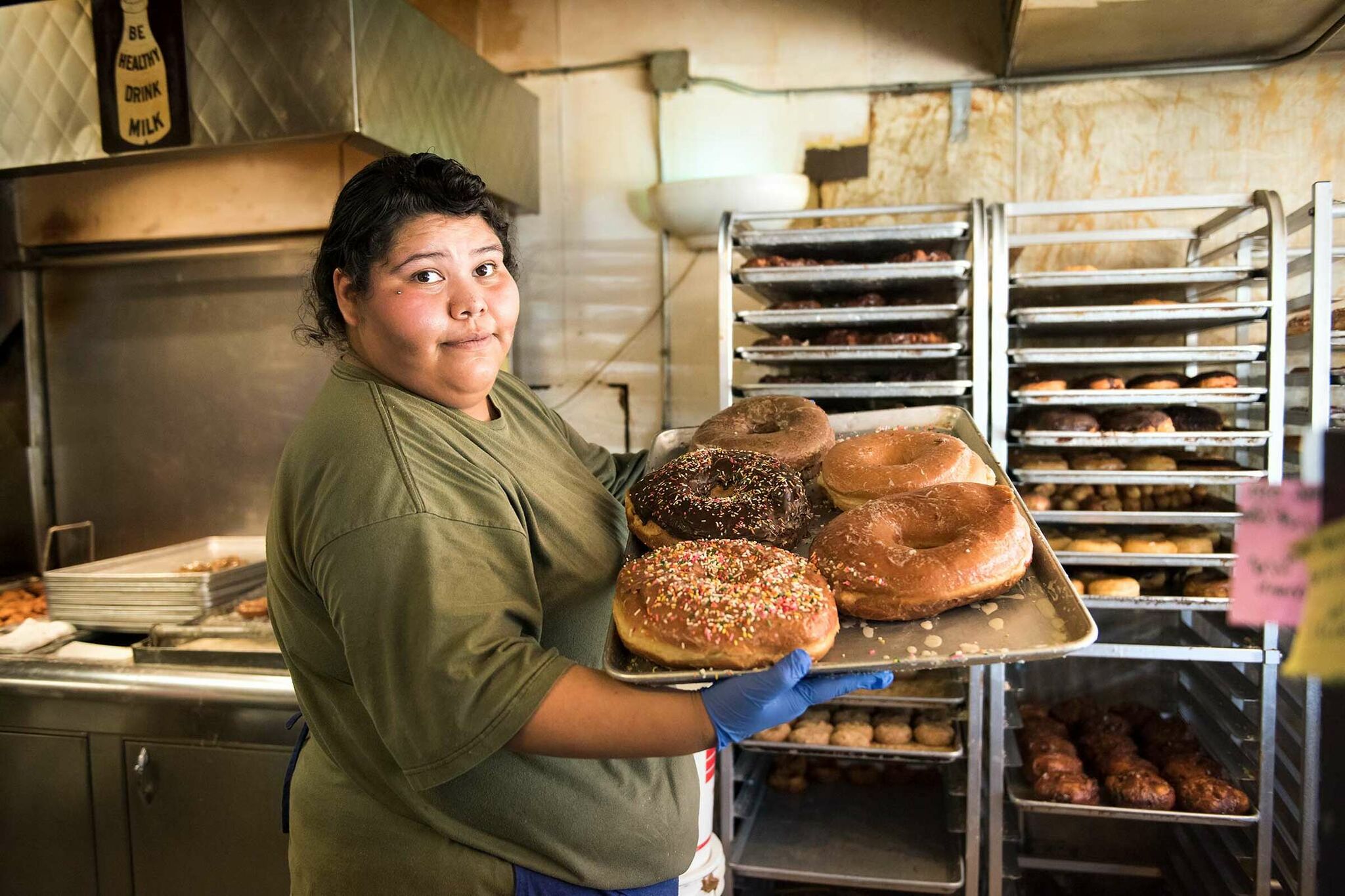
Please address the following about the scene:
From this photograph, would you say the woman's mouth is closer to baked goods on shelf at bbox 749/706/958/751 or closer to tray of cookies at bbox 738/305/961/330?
tray of cookies at bbox 738/305/961/330

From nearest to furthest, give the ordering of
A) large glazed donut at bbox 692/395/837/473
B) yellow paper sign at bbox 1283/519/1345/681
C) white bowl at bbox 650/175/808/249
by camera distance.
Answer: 1. yellow paper sign at bbox 1283/519/1345/681
2. large glazed donut at bbox 692/395/837/473
3. white bowl at bbox 650/175/808/249

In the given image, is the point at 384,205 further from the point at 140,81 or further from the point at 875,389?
the point at 140,81

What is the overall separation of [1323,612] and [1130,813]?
8.98ft

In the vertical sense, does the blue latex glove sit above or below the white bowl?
below

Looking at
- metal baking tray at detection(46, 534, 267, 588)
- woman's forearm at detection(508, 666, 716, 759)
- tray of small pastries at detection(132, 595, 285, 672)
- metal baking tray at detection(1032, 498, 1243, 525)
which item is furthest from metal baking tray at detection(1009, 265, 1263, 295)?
tray of small pastries at detection(132, 595, 285, 672)

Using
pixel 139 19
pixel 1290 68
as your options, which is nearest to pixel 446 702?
pixel 139 19

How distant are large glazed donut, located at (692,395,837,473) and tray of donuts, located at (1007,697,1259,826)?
156cm

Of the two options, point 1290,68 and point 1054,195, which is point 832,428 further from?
point 1290,68

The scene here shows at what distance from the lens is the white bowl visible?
3.35 m

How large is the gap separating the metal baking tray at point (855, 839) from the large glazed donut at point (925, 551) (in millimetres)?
1801

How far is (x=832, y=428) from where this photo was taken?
222 cm

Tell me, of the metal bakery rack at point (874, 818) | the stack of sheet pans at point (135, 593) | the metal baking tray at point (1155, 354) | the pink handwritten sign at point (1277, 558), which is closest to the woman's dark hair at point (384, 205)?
the pink handwritten sign at point (1277, 558)

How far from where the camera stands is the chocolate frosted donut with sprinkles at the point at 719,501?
1652 millimetres

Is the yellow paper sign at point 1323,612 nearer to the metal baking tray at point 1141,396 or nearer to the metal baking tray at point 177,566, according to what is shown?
the metal baking tray at point 1141,396
